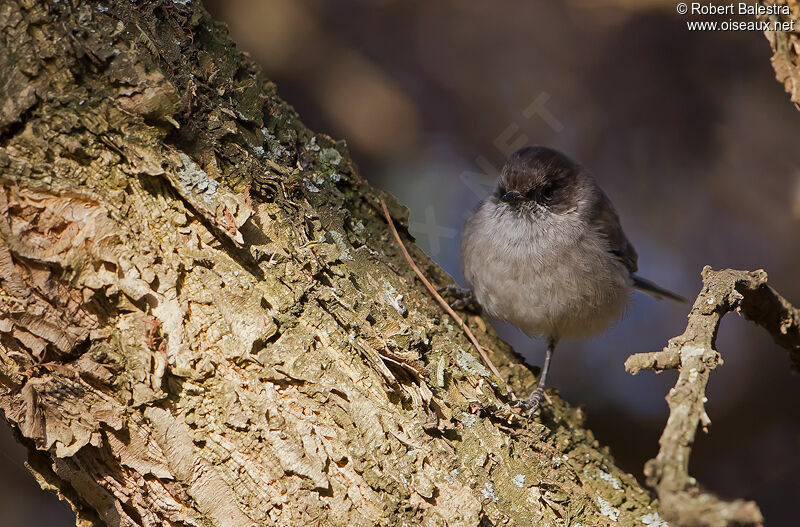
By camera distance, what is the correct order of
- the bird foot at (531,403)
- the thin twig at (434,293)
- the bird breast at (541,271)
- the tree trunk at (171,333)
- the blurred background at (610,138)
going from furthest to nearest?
the blurred background at (610,138) → the bird breast at (541,271) → the thin twig at (434,293) → the bird foot at (531,403) → the tree trunk at (171,333)

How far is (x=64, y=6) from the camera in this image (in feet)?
6.75

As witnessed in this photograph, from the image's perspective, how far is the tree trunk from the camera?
78.8 inches

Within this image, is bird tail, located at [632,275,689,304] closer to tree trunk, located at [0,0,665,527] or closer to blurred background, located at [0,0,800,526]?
blurred background, located at [0,0,800,526]

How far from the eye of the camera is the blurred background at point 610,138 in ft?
17.3

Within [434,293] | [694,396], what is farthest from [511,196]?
[694,396]

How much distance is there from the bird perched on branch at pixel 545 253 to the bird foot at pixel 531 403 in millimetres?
660

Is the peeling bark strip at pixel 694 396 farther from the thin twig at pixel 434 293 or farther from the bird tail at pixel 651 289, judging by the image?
the bird tail at pixel 651 289

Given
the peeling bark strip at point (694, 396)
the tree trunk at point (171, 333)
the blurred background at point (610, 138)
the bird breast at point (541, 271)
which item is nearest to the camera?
the peeling bark strip at point (694, 396)

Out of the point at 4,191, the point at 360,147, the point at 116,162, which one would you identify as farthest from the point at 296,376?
the point at 360,147

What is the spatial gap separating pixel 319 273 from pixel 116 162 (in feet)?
2.53

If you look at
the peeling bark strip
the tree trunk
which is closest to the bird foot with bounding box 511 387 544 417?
the tree trunk

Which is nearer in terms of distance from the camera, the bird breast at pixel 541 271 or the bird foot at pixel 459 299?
the bird foot at pixel 459 299

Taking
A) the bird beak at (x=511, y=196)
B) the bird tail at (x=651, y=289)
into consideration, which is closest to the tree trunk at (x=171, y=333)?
the bird beak at (x=511, y=196)

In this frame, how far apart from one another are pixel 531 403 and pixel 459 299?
0.83 meters
